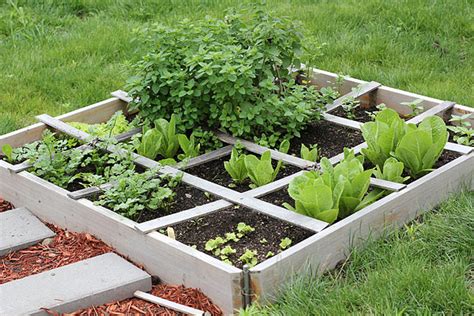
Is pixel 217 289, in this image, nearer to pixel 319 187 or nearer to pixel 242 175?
pixel 319 187

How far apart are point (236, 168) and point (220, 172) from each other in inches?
8.6

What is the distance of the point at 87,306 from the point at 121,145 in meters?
1.24

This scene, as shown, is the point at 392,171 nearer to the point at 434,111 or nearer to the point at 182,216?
the point at 434,111

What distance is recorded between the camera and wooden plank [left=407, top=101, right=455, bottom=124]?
201 inches

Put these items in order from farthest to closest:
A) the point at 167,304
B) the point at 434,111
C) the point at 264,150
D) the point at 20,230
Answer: the point at 434,111 < the point at 264,150 < the point at 20,230 < the point at 167,304

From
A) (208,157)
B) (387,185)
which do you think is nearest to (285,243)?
(387,185)

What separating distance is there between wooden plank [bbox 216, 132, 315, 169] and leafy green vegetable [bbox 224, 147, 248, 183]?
18 cm

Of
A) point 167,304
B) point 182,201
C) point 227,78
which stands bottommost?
point 167,304

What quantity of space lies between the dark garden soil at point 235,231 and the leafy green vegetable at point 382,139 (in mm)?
771

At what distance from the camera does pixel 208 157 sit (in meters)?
4.82

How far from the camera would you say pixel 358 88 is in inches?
215

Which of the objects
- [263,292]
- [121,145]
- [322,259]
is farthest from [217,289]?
[121,145]

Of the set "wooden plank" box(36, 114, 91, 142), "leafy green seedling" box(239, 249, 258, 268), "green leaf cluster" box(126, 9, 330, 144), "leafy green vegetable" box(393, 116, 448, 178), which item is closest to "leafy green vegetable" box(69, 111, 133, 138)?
"wooden plank" box(36, 114, 91, 142)

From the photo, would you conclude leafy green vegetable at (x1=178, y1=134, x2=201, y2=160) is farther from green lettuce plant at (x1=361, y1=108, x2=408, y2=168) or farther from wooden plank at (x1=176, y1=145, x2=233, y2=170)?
green lettuce plant at (x1=361, y1=108, x2=408, y2=168)
